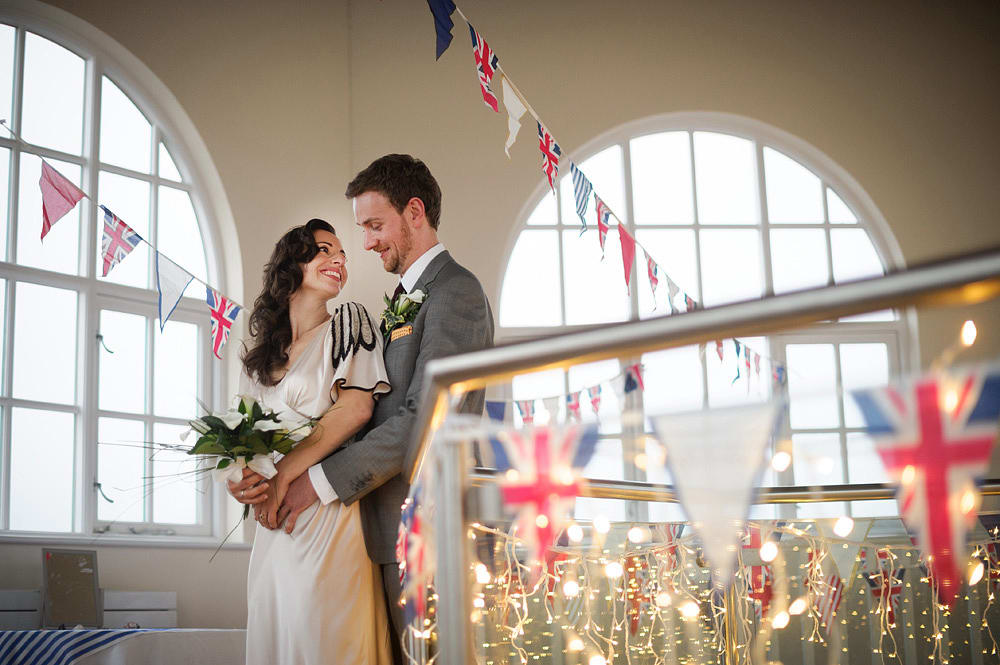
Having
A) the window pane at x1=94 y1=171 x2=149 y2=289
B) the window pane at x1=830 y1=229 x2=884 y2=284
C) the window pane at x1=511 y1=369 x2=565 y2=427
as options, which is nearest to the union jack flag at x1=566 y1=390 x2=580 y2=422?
the window pane at x1=511 y1=369 x2=565 y2=427

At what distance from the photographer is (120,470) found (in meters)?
4.62

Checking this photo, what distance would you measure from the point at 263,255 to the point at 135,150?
732 millimetres

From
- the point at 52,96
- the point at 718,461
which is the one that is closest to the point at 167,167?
the point at 52,96

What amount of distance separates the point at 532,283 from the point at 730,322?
466 cm

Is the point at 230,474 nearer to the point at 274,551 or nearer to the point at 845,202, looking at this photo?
the point at 274,551

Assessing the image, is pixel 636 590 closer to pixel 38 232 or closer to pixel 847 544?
pixel 847 544

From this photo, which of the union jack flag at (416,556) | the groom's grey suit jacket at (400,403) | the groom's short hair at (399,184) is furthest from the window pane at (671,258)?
the union jack flag at (416,556)

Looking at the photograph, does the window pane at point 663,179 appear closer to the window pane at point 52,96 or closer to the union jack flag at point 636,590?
the window pane at point 52,96

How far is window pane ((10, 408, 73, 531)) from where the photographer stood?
422cm

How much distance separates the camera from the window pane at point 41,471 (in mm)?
4223

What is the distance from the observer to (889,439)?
1198 millimetres

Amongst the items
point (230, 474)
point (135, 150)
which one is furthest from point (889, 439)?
point (135, 150)

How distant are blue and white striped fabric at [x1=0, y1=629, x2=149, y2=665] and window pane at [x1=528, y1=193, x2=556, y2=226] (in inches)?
129

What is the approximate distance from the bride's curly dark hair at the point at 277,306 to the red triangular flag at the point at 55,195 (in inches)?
60.4
